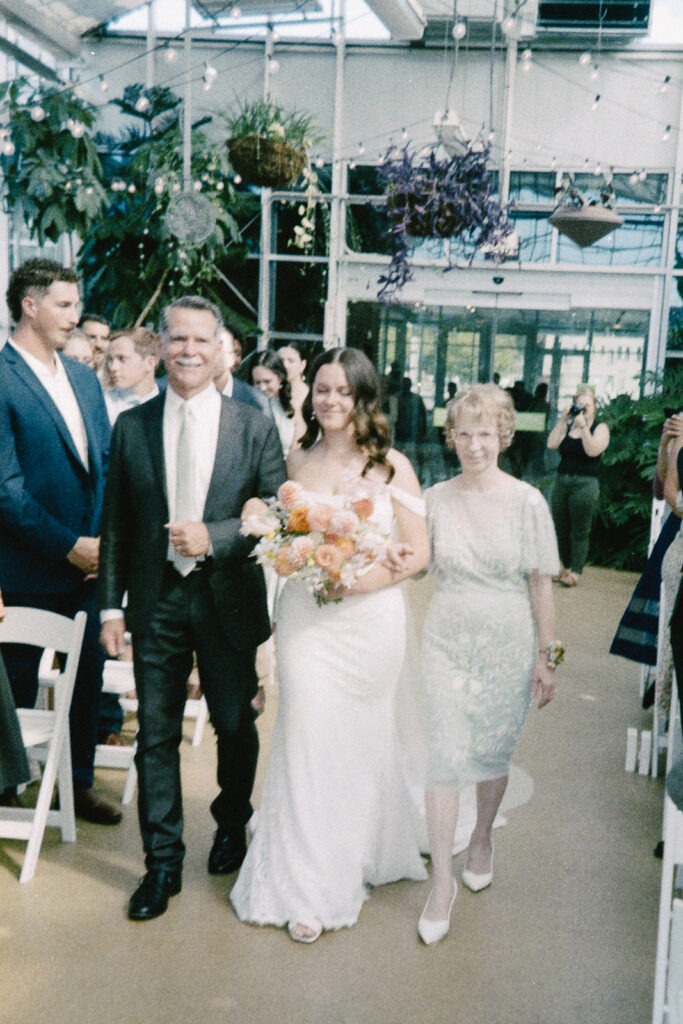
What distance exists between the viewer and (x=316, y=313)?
1166 centimetres

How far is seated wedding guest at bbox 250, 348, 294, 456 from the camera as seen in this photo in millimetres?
6156

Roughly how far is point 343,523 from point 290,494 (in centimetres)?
18

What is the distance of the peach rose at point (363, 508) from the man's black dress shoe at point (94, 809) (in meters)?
1.66

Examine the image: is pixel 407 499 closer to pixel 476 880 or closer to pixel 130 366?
pixel 476 880

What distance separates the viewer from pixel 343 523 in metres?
2.80

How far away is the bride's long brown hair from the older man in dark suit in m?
0.27

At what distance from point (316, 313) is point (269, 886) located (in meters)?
9.30

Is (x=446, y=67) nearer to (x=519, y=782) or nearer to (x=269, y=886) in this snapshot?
(x=519, y=782)

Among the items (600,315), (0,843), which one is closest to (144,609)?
(0,843)

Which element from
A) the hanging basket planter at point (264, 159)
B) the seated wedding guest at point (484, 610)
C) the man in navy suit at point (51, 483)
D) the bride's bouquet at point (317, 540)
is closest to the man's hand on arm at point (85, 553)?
the man in navy suit at point (51, 483)

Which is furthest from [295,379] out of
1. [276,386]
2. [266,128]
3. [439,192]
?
[266,128]

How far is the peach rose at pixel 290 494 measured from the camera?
9.42ft

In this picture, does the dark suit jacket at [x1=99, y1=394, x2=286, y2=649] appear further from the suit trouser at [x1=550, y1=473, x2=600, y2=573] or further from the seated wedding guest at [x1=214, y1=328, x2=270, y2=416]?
the suit trouser at [x1=550, y1=473, x2=600, y2=573]

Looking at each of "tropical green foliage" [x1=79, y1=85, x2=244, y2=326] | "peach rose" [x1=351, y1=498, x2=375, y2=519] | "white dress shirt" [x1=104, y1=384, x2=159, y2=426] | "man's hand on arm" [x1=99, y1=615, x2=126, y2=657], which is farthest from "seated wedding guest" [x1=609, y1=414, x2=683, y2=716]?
"tropical green foliage" [x1=79, y1=85, x2=244, y2=326]
